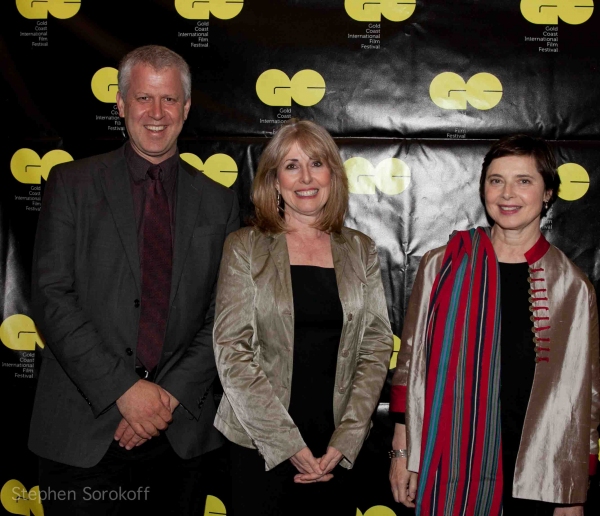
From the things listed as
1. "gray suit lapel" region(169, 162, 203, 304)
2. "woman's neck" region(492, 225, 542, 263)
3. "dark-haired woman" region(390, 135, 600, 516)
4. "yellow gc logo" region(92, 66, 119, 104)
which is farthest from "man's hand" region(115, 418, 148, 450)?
"yellow gc logo" region(92, 66, 119, 104)

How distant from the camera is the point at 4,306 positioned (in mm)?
2936

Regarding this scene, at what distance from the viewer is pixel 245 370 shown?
206 cm

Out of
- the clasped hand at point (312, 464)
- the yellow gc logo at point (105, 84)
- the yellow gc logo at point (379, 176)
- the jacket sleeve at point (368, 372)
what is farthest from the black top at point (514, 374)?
the yellow gc logo at point (105, 84)

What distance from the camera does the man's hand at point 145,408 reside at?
2047mm

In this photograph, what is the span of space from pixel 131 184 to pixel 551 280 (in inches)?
58.3

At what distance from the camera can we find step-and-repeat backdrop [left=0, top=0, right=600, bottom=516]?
280 centimetres

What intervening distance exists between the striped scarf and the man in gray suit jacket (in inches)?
30.6

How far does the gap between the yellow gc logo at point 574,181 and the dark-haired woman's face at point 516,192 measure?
2.38 feet

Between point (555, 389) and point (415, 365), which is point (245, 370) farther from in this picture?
point (555, 389)

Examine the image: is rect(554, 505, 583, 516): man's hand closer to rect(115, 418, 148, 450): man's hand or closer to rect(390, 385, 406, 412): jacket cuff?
rect(390, 385, 406, 412): jacket cuff

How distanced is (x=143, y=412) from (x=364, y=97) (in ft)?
5.41

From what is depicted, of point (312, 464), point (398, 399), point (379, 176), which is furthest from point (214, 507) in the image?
point (379, 176)

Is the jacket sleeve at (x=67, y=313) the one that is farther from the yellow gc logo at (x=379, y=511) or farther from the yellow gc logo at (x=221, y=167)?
the yellow gc logo at (x=379, y=511)

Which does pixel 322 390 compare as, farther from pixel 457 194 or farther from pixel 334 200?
pixel 457 194
